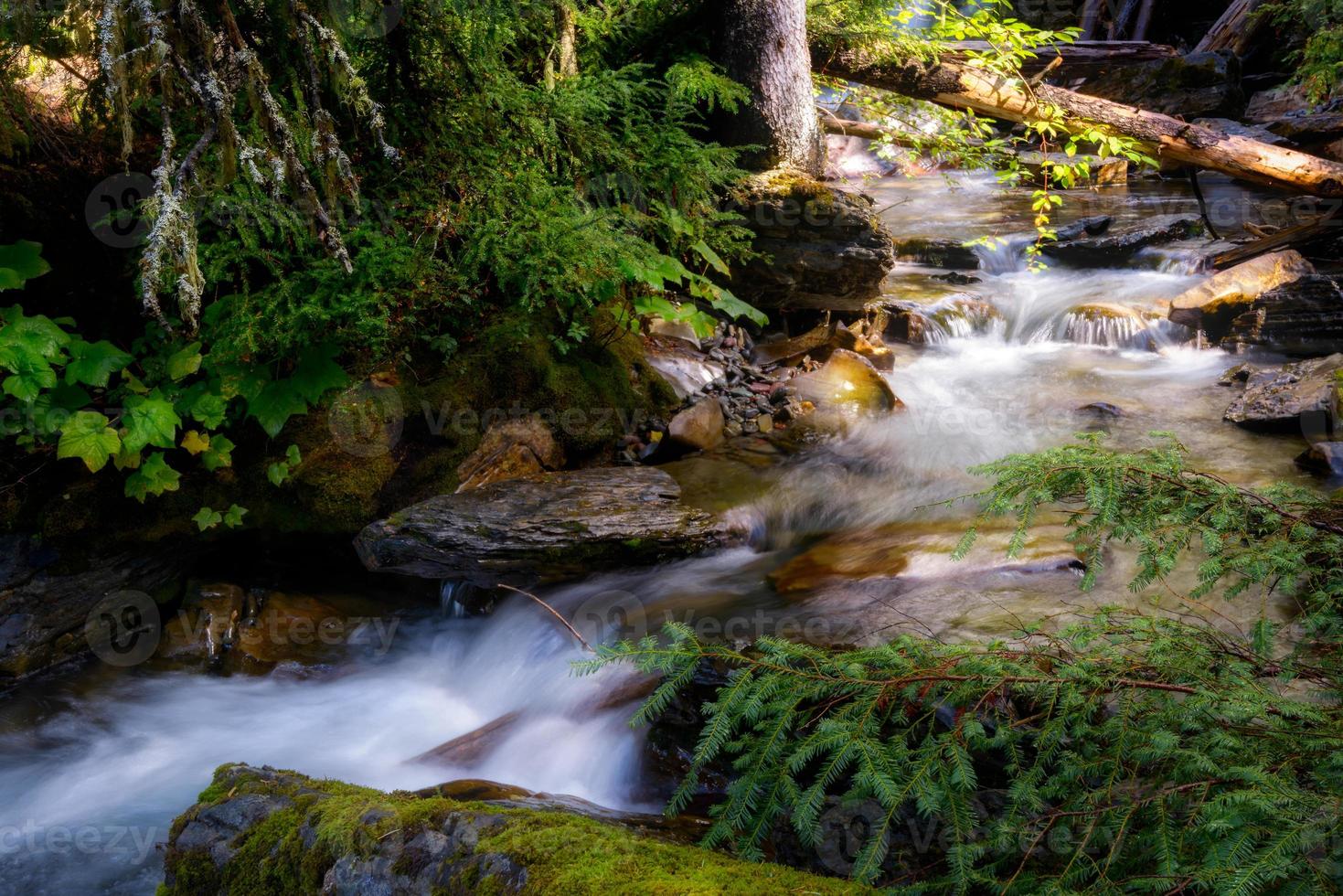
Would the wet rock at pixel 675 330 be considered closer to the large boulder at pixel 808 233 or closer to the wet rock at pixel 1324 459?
the large boulder at pixel 808 233

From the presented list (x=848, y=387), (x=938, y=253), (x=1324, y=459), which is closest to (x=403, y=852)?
(x=848, y=387)

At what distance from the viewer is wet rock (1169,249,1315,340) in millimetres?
8875

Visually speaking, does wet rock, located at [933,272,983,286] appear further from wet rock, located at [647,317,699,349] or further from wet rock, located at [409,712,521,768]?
wet rock, located at [409,712,521,768]

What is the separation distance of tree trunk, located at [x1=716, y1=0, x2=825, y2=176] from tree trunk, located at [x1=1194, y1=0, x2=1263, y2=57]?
552 inches

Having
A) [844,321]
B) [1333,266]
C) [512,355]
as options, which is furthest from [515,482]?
[1333,266]

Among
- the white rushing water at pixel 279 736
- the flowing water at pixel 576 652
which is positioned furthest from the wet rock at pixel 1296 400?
the white rushing water at pixel 279 736

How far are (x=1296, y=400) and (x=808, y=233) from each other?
4288 millimetres

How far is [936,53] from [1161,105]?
916 cm

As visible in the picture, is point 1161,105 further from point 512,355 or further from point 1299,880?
point 1299,880

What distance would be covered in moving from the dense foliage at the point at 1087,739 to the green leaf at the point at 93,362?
390cm

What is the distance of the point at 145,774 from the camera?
433cm

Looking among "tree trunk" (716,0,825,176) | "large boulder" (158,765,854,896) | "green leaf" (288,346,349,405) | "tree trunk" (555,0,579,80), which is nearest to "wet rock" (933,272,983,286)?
"tree trunk" (716,0,825,176)

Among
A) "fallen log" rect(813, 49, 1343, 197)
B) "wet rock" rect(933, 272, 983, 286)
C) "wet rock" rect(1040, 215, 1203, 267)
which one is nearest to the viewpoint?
"fallen log" rect(813, 49, 1343, 197)

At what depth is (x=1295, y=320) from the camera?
27.4ft
